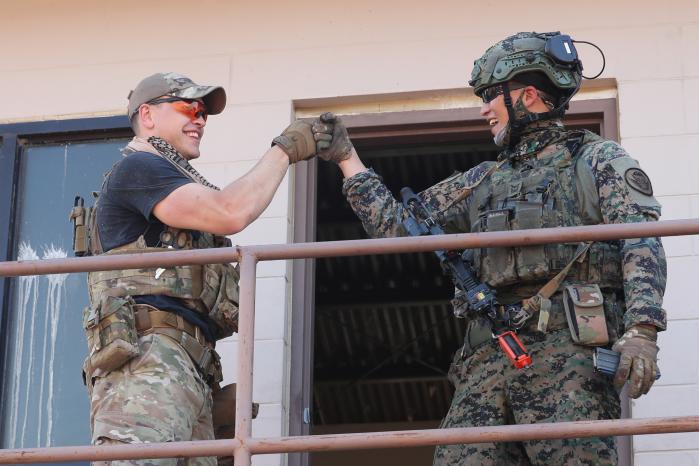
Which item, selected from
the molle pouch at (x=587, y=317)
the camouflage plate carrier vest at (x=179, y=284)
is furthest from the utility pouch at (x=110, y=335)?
the molle pouch at (x=587, y=317)

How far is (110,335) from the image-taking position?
6.57 meters

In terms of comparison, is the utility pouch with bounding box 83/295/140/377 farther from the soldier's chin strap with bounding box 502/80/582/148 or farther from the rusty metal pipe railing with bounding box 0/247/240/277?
the soldier's chin strap with bounding box 502/80/582/148

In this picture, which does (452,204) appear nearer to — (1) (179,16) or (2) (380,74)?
(2) (380,74)

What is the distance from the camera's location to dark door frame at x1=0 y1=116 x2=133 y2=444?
8594 millimetres

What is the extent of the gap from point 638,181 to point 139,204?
78.3 inches

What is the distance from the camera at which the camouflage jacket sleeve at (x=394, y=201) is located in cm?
729

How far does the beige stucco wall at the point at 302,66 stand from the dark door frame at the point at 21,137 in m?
0.07

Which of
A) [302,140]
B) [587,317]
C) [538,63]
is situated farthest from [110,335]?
[538,63]

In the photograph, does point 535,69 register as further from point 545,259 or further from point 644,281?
point 644,281

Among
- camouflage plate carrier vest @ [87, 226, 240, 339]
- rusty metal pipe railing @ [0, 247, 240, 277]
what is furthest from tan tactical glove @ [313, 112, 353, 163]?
rusty metal pipe railing @ [0, 247, 240, 277]

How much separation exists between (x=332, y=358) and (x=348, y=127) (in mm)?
4633

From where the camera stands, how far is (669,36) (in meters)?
8.35

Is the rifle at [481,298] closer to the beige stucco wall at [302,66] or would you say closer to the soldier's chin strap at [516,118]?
the soldier's chin strap at [516,118]

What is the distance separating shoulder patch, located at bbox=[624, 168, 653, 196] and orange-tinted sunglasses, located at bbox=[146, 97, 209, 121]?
1891 millimetres
